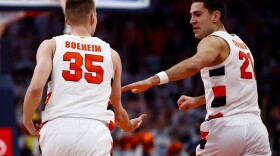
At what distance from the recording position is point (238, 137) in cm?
677

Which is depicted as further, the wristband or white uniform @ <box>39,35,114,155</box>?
the wristband

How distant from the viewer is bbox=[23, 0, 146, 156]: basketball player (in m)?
5.79

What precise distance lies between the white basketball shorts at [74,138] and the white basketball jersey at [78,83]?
0.20 feet

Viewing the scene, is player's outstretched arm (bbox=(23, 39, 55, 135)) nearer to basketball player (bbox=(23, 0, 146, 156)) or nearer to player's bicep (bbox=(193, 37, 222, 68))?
basketball player (bbox=(23, 0, 146, 156))

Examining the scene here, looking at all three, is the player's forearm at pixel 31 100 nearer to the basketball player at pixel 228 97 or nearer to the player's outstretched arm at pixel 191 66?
the player's outstretched arm at pixel 191 66

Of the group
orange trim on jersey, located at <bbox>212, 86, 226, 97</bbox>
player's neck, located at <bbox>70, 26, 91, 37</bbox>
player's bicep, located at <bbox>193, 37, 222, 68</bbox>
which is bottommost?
orange trim on jersey, located at <bbox>212, 86, 226, 97</bbox>

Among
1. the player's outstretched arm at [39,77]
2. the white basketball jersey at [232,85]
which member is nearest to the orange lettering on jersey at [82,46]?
the player's outstretched arm at [39,77]

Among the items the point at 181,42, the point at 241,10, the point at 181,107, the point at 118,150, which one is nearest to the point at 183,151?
the point at 118,150

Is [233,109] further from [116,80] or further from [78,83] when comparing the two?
[78,83]

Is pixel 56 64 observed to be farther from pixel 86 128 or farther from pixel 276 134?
pixel 276 134

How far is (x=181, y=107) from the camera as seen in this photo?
7234mm

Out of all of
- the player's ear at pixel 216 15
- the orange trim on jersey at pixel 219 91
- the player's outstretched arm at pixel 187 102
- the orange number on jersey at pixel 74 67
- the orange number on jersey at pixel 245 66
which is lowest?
the player's outstretched arm at pixel 187 102

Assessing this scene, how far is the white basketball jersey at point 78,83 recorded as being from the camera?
5887mm

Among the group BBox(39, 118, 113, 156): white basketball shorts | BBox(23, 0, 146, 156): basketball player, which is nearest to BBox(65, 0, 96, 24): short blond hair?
BBox(23, 0, 146, 156): basketball player
